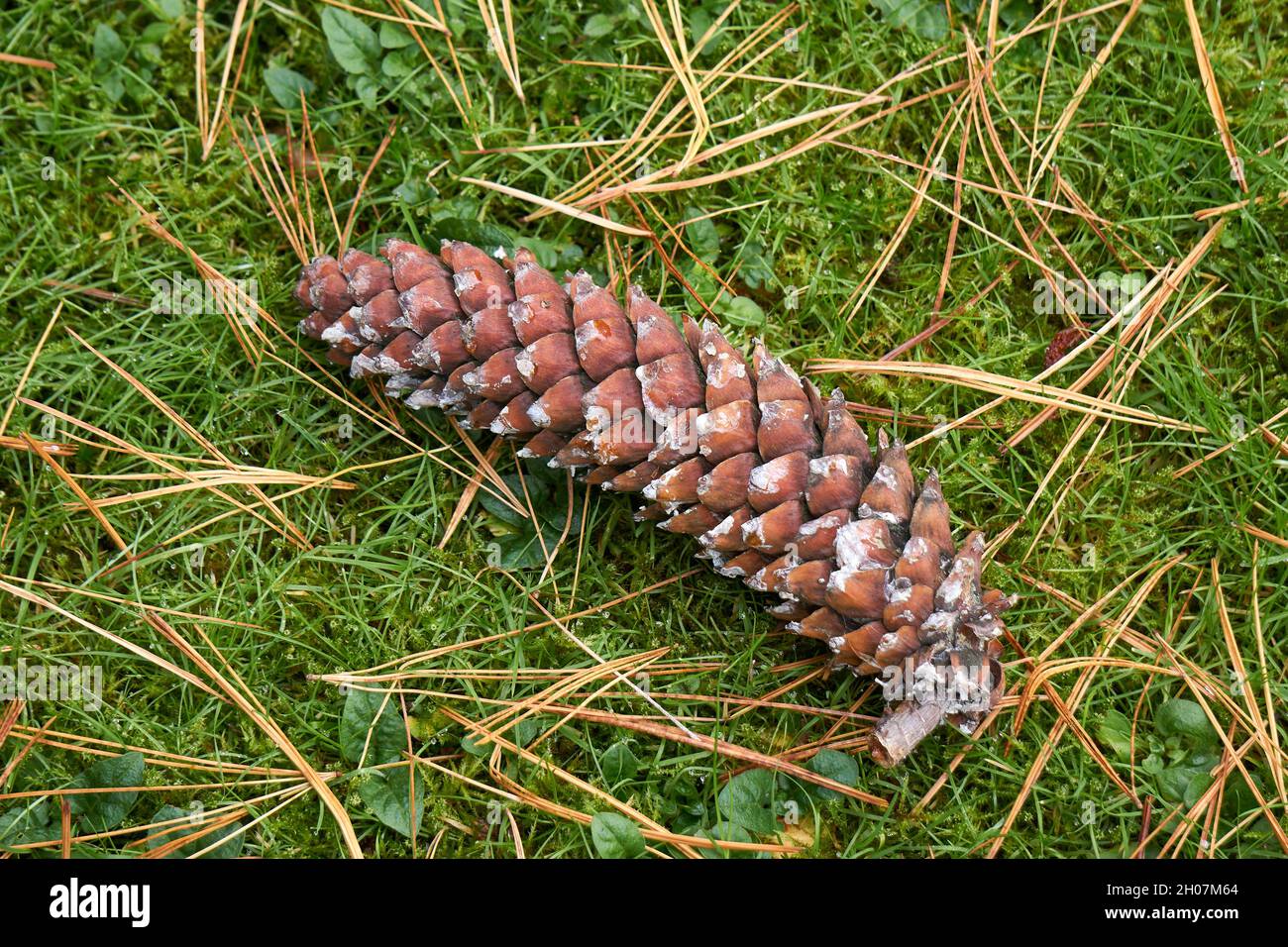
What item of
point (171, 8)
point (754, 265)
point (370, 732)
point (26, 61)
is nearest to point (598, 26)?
point (754, 265)

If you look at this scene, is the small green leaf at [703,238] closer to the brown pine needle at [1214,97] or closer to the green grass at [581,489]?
the green grass at [581,489]

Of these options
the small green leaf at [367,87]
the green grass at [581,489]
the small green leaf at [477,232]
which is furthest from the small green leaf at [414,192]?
the small green leaf at [367,87]

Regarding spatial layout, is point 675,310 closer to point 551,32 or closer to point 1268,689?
point 551,32

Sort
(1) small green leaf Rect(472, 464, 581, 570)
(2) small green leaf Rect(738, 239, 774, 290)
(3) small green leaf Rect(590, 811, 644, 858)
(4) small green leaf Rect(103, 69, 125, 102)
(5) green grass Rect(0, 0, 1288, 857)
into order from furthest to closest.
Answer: (4) small green leaf Rect(103, 69, 125, 102) < (2) small green leaf Rect(738, 239, 774, 290) < (1) small green leaf Rect(472, 464, 581, 570) < (5) green grass Rect(0, 0, 1288, 857) < (3) small green leaf Rect(590, 811, 644, 858)

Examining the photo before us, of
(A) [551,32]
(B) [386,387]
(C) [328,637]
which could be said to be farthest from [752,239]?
(C) [328,637]

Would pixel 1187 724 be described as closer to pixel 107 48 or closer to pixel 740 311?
pixel 740 311

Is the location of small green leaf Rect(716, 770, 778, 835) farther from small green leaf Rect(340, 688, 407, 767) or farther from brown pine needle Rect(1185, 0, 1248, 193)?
brown pine needle Rect(1185, 0, 1248, 193)

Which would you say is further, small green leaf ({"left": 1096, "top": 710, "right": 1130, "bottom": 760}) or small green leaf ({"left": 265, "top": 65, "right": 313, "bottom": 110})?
small green leaf ({"left": 265, "top": 65, "right": 313, "bottom": 110})

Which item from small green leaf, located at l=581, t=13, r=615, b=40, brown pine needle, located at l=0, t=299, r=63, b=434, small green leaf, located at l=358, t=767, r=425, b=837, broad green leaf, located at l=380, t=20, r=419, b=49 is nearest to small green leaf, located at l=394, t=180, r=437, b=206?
broad green leaf, located at l=380, t=20, r=419, b=49
